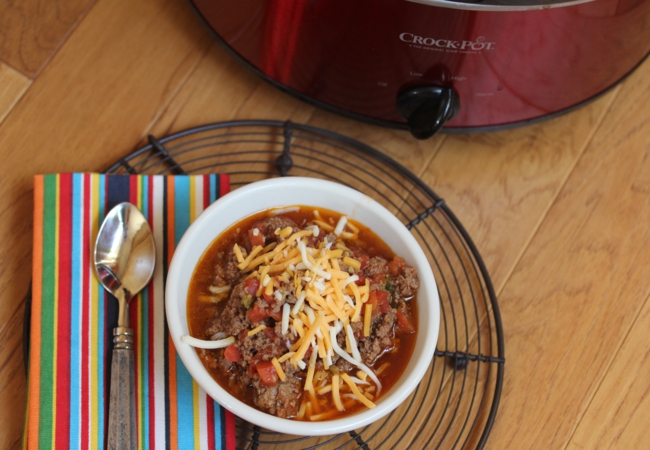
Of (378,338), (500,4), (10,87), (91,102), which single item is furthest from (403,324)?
(10,87)

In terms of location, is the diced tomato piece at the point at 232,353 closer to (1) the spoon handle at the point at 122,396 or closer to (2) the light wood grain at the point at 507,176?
(1) the spoon handle at the point at 122,396

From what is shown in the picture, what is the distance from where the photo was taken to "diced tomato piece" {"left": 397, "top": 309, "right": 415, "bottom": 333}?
101cm

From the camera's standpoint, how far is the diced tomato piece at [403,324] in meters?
1.01

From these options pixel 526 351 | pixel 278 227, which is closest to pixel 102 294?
pixel 278 227

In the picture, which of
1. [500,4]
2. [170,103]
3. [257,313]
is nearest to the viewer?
[500,4]

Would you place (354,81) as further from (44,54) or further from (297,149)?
(44,54)

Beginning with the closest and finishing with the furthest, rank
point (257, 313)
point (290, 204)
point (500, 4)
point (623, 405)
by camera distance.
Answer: point (500, 4), point (257, 313), point (290, 204), point (623, 405)

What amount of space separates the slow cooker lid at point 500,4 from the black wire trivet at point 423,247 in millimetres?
430

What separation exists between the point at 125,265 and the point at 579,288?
92 centimetres

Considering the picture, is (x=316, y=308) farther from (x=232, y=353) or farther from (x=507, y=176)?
(x=507, y=176)

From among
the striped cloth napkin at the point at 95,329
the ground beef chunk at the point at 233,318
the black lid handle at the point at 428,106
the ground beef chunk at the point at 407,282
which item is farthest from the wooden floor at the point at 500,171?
the ground beef chunk at the point at 233,318

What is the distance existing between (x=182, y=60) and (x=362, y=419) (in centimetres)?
89

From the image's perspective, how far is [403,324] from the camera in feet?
3.33

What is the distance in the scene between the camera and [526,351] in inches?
48.9
